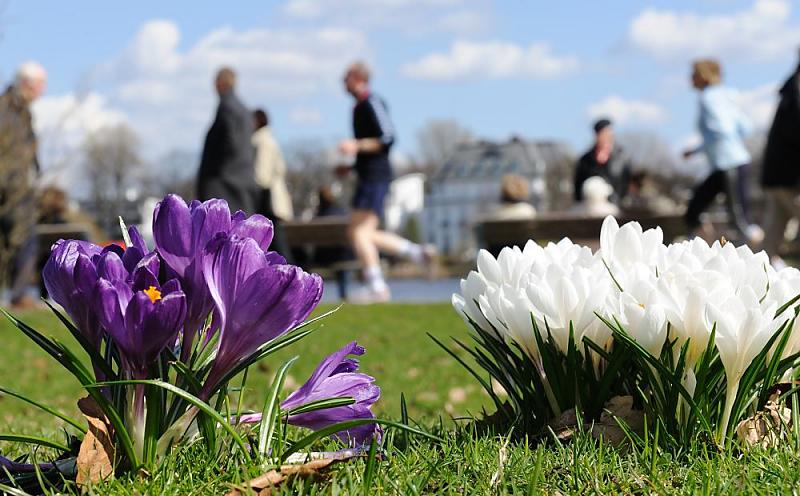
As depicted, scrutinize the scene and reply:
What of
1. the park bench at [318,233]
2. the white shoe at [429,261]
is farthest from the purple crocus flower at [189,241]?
the park bench at [318,233]

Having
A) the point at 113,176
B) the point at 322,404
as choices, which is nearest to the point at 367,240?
the point at 322,404

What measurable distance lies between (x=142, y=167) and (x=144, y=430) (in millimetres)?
Answer: 100934

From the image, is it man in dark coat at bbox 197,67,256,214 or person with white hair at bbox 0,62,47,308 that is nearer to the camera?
person with white hair at bbox 0,62,47,308

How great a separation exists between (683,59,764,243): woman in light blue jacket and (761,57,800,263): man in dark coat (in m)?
0.96

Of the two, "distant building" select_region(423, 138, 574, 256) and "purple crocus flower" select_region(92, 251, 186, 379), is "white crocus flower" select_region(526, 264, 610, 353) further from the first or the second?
"distant building" select_region(423, 138, 574, 256)

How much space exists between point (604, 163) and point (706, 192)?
172 centimetres

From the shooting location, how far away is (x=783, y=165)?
10.8m

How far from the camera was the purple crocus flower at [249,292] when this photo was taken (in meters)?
1.73

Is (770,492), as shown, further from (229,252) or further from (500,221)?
(500,221)

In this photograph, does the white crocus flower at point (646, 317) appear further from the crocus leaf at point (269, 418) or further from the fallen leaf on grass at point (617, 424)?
the crocus leaf at point (269, 418)

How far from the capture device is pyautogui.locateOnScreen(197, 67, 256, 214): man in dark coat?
11.3m

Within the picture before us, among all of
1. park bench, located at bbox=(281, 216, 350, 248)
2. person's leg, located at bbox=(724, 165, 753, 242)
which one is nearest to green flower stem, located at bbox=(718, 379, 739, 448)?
person's leg, located at bbox=(724, 165, 753, 242)

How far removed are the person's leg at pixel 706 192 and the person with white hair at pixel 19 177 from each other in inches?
306

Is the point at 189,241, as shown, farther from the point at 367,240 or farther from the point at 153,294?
the point at 367,240
